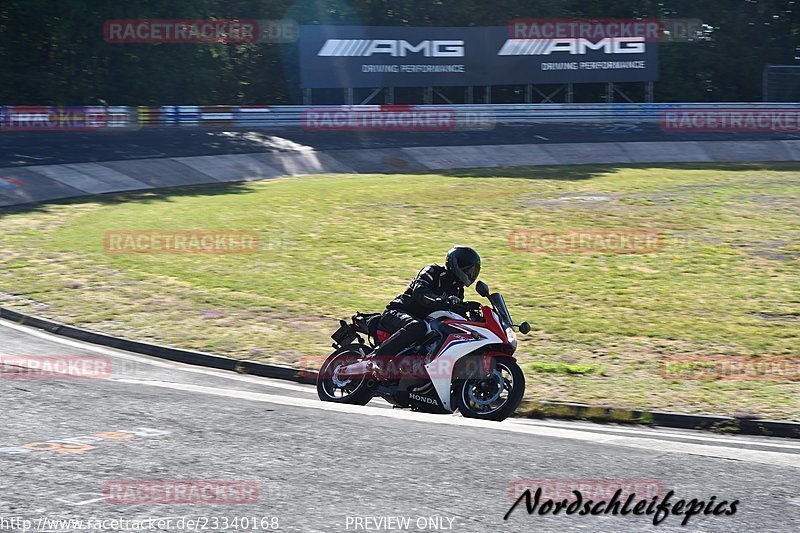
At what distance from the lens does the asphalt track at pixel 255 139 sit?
32.1 meters

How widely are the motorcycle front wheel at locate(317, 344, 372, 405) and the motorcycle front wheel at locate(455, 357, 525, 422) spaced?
1105mm

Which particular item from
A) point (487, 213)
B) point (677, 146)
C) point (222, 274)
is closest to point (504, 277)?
point (222, 274)

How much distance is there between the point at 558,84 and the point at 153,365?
121ft

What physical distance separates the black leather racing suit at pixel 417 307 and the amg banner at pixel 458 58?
106 feet

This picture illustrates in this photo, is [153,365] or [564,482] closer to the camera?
[564,482]

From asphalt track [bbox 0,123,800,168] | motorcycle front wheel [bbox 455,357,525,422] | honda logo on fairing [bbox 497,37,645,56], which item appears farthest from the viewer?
honda logo on fairing [bbox 497,37,645,56]

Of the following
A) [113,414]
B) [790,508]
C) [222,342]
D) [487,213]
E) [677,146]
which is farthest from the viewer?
[677,146]

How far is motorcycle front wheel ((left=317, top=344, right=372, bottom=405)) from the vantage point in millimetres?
10219

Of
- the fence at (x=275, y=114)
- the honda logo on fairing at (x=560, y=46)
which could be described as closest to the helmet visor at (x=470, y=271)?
the fence at (x=275, y=114)

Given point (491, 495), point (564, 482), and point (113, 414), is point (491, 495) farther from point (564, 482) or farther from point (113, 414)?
point (113, 414)

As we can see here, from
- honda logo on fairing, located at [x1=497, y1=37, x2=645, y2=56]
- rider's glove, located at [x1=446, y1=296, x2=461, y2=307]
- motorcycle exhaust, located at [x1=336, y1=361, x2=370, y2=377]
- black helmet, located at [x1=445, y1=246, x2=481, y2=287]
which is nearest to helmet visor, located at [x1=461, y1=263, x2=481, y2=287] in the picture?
black helmet, located at [x1=445, y1=246, x2=481, y2=287]

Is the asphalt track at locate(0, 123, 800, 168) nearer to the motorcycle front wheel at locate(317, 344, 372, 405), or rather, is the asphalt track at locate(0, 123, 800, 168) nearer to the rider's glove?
the motorcycle front wheel at locate(317, 344, 372, 405)

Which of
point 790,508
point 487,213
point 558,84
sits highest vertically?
point 558,84

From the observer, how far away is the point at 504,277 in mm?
17875
